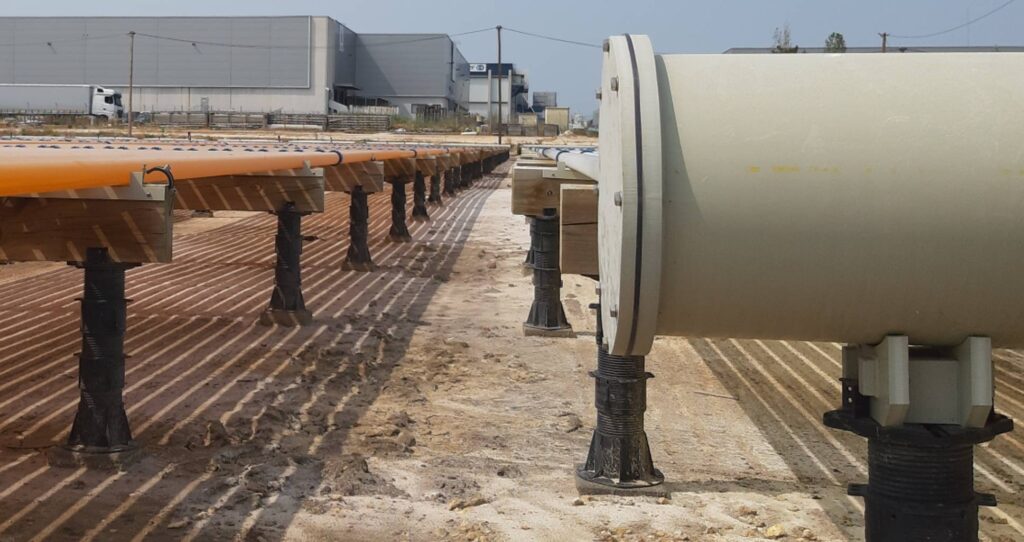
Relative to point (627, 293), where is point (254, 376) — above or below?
below

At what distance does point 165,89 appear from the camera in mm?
73375

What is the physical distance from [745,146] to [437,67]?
81.4m

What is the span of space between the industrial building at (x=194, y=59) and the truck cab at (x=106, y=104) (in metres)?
6.35

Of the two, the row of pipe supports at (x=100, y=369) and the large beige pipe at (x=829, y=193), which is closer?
the large beige pipe at (x=829, y=193)

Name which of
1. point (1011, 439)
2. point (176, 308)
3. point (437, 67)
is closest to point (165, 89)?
point (437, 67)

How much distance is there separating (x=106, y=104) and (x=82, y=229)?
6240 cm

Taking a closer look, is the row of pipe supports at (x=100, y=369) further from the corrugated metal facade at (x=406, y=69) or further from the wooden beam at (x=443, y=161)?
the corrugated metal facade at (x=406, y=69)

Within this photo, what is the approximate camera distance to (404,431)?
21.4 ft

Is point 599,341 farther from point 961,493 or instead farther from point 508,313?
point 508,313

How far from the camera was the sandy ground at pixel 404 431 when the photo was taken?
16.6 ft

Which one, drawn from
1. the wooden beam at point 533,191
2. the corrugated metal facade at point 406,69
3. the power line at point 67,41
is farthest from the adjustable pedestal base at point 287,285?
the corrugated metal facade at point 406,69

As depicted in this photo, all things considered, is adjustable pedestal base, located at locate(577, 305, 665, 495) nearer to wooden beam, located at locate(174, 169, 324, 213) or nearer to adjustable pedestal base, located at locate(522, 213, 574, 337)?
wooden beam, located at locate(174, 169, 324, 213)

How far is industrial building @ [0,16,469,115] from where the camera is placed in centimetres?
7181

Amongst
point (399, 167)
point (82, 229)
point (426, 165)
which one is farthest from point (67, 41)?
point (82, 229)
